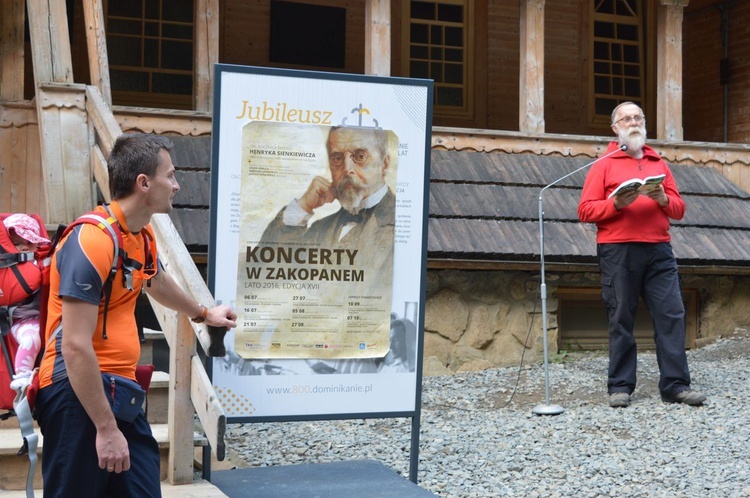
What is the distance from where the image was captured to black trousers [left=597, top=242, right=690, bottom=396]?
7215mm

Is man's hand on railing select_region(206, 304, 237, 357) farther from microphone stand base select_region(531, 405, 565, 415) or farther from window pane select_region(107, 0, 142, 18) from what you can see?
window pane select_region(107, 0, 142, 18)

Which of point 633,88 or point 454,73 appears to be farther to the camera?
point 633,88

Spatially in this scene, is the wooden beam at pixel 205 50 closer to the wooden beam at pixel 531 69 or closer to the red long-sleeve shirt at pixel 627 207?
the wooden beam at pixel 531 69

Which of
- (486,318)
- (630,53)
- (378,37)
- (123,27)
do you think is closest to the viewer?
(486,318)

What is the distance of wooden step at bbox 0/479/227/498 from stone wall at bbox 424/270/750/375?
16.2 feet

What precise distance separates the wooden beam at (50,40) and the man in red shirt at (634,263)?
148 inches

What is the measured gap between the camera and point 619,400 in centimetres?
716

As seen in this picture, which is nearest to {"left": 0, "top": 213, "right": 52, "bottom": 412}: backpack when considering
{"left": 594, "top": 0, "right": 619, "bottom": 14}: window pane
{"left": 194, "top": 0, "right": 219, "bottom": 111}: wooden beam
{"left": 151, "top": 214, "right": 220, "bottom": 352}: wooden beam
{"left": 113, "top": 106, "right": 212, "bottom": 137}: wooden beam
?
{"left": 151, "top": 214, "right": 220, "bottom": 352}: wooden beam

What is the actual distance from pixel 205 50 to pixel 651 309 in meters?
4.88

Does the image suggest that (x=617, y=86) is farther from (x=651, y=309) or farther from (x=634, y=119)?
(x=651, y=309)

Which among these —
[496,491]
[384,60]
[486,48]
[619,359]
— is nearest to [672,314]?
[619,359]

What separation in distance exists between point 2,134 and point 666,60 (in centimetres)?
692

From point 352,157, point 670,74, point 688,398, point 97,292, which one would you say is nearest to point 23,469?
point 97,292

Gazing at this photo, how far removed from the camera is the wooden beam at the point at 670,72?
37.3 feet
